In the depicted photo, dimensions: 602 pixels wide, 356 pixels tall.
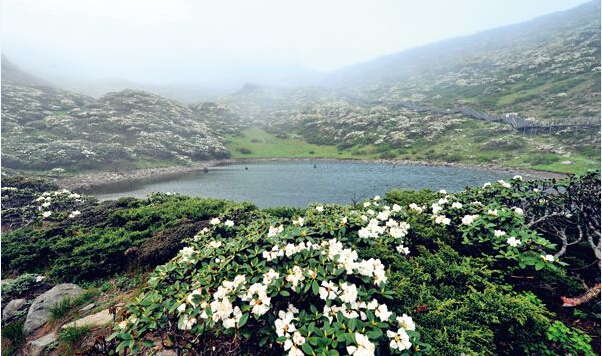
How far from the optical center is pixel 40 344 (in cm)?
566

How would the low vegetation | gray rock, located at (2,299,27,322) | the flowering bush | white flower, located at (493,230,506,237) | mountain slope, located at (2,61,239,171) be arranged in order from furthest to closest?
mountain slope, located at (2,61,239,171), gray rock, located at (2,299,27,322), white flower, located at (493,230,506,237), the low vegetation, the flowering bush

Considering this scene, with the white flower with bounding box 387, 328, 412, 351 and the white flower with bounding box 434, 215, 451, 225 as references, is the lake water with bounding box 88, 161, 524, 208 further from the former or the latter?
the white flower with bounding box 387, 328, 412, 351

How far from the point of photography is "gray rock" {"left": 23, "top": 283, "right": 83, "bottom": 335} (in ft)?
21.5

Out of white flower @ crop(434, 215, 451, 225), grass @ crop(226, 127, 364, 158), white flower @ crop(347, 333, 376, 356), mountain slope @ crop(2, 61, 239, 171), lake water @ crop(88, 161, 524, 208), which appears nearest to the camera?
white flower @ crop(347, 333, 376, 356)

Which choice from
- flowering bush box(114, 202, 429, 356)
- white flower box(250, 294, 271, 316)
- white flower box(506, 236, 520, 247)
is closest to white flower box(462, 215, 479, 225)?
white flower box(506, 236, 520, 247)

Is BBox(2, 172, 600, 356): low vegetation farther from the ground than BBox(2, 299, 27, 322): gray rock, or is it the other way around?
BBox(2, 172, 600, 356): low vegetation

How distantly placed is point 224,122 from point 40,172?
242ft

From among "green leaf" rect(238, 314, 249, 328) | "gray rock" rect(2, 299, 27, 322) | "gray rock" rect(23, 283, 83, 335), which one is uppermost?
"green leaf" rect(238, 314, 249, 328)

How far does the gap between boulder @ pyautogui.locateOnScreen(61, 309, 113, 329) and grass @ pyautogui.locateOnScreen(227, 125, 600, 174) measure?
58478 mm

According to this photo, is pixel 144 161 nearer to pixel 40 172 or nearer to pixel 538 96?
pixel 40 172

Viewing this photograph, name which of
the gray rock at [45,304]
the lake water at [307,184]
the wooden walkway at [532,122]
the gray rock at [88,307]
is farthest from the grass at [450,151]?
the gray rock at [45,304]

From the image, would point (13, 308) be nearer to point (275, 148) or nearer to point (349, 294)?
point (349, 294)

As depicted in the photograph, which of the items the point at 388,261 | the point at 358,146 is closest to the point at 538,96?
the point at 358,146

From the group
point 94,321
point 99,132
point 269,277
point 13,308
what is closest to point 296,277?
point 269,277
